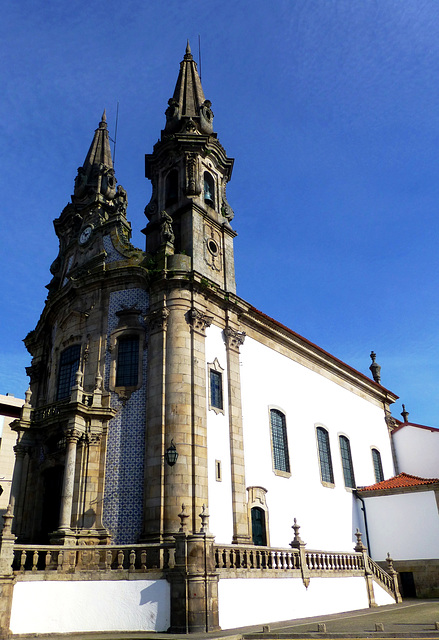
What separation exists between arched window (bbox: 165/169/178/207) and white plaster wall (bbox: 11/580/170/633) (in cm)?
1506

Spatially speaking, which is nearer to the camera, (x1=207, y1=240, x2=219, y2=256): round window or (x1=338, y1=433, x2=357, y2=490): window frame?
(x1=207, y1=240, x2=219, y2=256): round window

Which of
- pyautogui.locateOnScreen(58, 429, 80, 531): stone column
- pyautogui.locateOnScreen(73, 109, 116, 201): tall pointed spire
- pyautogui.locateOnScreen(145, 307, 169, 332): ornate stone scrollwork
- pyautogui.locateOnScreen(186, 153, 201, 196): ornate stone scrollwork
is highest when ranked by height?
pyautogui.locateOnScreen(73, 109, 116, 201): tall pointed spire

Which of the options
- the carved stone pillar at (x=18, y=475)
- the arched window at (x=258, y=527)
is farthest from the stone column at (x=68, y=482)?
the arched window at (x=258, y=527)

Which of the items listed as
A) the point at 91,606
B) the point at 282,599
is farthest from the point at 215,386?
the point at 91,606

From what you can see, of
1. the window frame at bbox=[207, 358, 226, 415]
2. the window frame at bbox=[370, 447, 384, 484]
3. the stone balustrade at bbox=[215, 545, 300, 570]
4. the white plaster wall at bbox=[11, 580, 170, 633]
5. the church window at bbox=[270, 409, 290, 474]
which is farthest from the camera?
the window frame at bbox=[370, 447, 384, 484]

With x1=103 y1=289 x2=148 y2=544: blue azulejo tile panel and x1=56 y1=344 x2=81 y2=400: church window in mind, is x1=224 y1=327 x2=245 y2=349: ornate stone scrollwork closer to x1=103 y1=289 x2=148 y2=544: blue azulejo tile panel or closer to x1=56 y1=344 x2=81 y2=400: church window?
x1=103 y1=289 x2=148 y2=544: blue azulejo tile panel

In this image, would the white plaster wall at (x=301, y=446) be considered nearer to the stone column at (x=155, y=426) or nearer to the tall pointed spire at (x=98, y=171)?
the stone column at (x=155, y=426)

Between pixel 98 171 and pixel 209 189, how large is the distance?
20.8 ft

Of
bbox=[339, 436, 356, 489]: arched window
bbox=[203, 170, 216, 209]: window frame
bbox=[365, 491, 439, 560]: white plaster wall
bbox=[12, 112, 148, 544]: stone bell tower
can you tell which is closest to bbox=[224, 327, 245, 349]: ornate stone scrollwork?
bbox=[12, 112, 148, 544]: stone bell tower

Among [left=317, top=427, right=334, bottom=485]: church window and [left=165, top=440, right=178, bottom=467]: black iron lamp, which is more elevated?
[left=317, top=427, right=334, bottom=485]: church window

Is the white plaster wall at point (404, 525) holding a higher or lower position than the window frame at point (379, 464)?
lower

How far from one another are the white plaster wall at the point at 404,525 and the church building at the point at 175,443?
0.95 ft

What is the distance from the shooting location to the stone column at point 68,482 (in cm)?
1588

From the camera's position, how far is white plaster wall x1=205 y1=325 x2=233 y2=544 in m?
16.6
